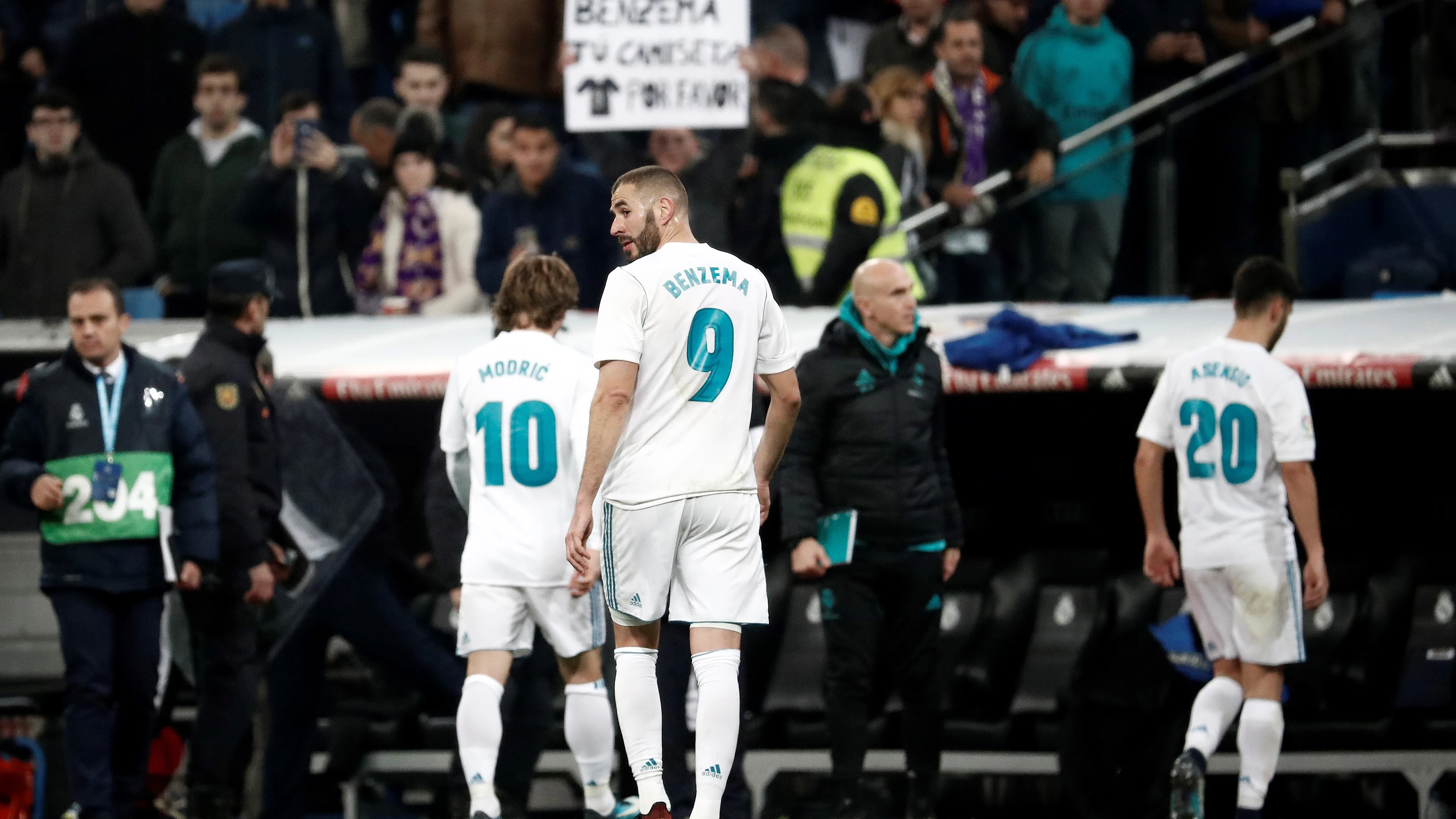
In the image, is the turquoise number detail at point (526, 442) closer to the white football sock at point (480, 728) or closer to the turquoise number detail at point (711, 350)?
the white football sock at point (480, 728)

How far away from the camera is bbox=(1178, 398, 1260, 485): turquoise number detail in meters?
7.25

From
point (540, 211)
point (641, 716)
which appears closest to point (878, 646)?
point (641, 716)

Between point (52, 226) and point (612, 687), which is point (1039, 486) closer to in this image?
point (612, 687)

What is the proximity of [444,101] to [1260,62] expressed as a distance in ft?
14.0

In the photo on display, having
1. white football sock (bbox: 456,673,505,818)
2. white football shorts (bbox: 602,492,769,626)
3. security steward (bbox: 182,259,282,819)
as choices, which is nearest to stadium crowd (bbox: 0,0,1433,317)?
security steward (bbox: 182,259,282,819)

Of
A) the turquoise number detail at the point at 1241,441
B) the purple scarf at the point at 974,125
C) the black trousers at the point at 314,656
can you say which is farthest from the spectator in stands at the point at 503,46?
Answer: the turquoise number detail at the point at 1241,441

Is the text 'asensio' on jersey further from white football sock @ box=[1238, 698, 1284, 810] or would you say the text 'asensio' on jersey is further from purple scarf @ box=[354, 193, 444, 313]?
purple scarf @ box=[354, 193, 444, 313]

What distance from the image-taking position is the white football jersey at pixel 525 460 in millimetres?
6719

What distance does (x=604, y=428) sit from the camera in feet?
18.3

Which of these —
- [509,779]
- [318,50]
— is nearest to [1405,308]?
[509,779]

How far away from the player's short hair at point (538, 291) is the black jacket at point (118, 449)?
4.96ft

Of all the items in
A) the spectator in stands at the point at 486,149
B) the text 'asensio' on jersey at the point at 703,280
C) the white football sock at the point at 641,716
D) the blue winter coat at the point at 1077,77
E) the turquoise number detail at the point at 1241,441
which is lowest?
the white football sock at the point at 641,716

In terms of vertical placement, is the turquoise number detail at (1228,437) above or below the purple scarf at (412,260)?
below

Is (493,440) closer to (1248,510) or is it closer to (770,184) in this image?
(1248,510)
